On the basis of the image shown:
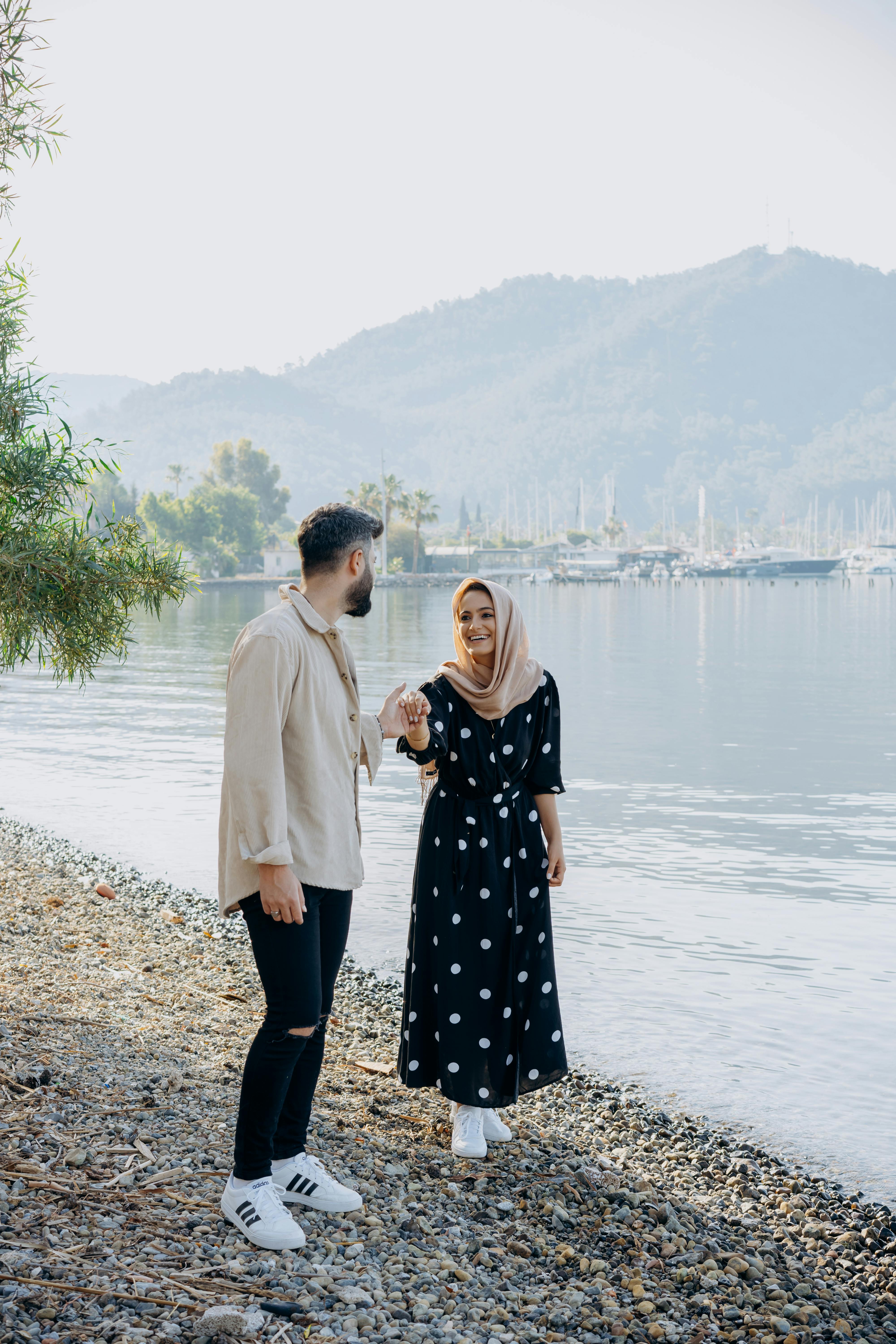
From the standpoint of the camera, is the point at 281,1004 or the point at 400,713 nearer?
the point at 281,1004

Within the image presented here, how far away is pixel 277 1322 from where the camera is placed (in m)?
2.97

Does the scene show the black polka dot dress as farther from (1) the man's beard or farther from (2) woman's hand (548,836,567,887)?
(1) the man's beard


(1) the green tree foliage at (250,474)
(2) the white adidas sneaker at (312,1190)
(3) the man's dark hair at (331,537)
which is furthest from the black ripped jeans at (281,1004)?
(1) the green tree foliage at (250,474)

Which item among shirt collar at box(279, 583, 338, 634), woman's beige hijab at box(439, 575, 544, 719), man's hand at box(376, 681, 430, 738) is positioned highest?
shirt collar at box(279, 583, 338, 634)

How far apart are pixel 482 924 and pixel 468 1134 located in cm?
85

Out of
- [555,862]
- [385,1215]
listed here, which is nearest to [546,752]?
[555,862]

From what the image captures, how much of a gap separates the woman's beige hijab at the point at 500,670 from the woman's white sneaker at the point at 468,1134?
62.9 inches

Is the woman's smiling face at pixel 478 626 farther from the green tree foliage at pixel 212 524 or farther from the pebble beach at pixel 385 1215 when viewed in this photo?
the green tree foliage at pixel 212 524

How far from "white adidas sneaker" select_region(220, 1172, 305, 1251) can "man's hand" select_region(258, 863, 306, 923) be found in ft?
2.90

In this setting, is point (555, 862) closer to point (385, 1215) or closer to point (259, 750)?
point (385, 1215)

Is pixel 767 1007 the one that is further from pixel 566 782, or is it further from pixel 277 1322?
pixel 566 782

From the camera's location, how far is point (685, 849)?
40.4 feet

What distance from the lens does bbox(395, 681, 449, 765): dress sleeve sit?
4.27 metres

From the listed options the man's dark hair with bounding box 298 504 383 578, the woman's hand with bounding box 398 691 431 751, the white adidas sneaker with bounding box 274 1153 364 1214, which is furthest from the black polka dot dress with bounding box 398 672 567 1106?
the man's dark hair with bounding box 298 504 383 578
